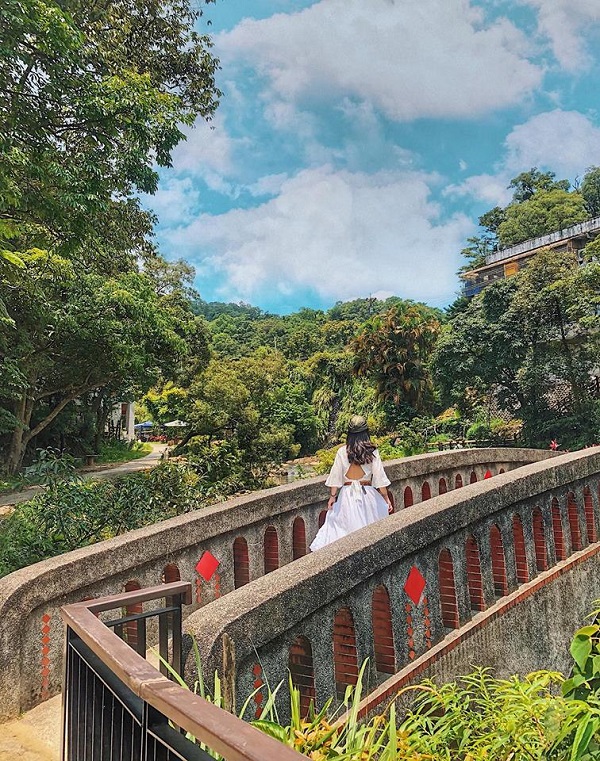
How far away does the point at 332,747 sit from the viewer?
1.95 meters

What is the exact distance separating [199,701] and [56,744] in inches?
83.2

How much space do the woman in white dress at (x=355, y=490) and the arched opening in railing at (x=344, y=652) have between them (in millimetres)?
1626

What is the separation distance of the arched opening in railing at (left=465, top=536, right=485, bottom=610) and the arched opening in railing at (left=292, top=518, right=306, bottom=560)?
1.59 metres

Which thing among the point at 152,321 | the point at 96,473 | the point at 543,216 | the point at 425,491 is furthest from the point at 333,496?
the point at 543,216

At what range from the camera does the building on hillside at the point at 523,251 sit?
36.2 metres

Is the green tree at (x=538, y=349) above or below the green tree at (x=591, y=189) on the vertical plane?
below

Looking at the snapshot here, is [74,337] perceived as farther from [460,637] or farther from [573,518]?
[460,637]

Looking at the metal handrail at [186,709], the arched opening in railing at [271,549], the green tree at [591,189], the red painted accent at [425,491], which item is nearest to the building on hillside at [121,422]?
the red painted accent at [425,491]

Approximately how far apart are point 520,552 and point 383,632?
174cm

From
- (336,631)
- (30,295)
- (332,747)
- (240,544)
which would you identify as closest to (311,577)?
(336,631)

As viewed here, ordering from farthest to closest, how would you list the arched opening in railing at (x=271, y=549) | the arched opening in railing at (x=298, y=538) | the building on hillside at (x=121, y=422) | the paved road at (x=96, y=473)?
the building on hillside at (x=121, y=422)
the paved road at (x=96, y=473)
the arched opening in railing at (x=298, y=538)
the arched opening in railing at (x=271, y=549)

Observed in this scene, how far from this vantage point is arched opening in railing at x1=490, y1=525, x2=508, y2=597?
4.18 m

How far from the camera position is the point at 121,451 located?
Result: 2964cm

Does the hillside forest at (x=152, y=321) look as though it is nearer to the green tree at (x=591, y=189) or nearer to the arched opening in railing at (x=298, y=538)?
the arched opening in railing at (x=298, y=538)
